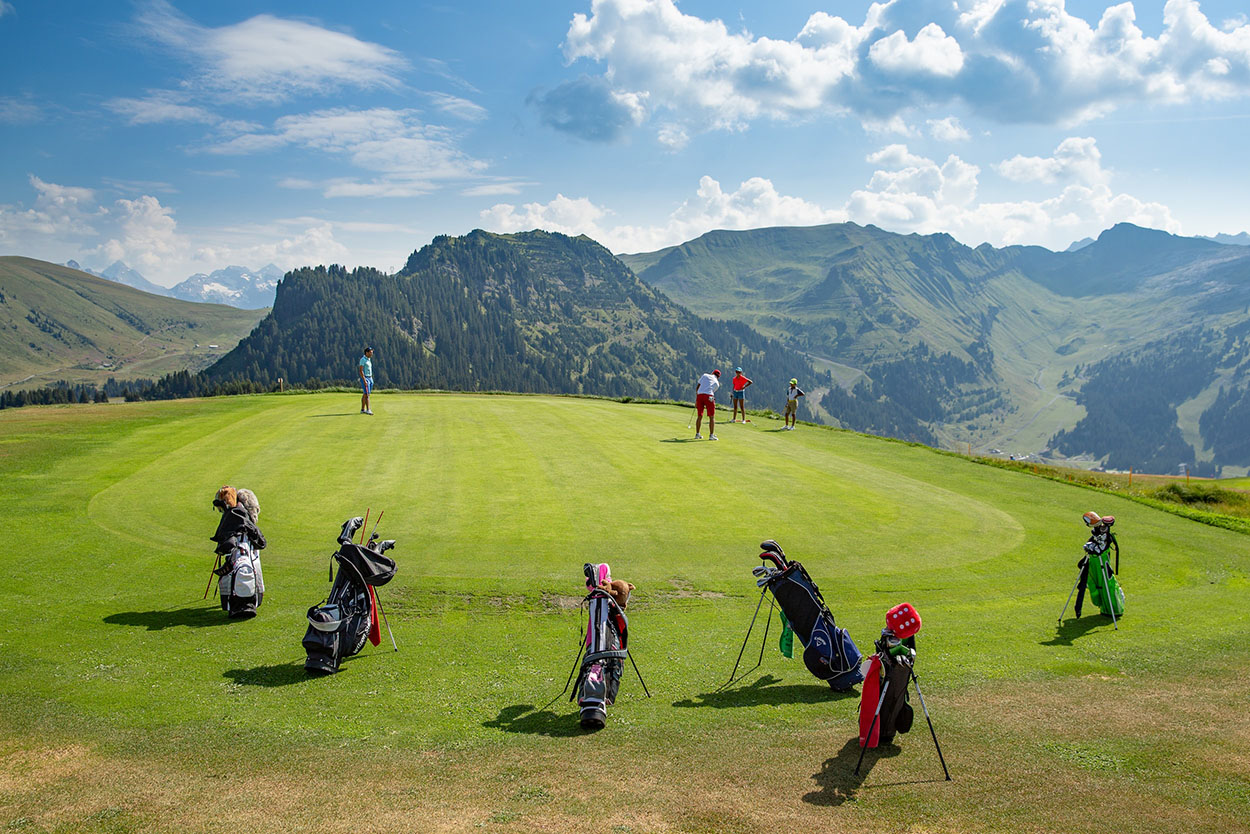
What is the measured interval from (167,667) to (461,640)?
4.44 m

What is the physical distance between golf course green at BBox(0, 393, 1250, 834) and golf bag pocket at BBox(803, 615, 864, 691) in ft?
1.52

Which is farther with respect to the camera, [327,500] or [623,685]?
[327,500]

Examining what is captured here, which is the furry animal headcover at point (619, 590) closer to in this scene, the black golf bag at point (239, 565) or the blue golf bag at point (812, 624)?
the blue golf bag at point (812, 624)

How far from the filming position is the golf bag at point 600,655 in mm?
9500

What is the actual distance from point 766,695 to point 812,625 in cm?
126

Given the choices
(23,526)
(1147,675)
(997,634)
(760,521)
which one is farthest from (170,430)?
(1147,675)

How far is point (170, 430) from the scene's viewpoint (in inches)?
1192

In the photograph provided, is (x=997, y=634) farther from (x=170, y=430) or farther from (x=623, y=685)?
(x=170, y=430)

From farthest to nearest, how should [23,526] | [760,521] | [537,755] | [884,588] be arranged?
[760,521], [23,526], [884,588], [537,755]

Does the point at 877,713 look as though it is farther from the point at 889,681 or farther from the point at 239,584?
the point at 239,584

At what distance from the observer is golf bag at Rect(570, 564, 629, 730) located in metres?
9.50

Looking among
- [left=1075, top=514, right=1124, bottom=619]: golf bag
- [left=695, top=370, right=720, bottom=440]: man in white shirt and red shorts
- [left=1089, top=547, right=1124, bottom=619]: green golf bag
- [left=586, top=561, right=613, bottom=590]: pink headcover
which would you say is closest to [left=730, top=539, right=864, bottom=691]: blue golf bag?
[left=586, top=561, right=613, bottom=590]: pink headcover

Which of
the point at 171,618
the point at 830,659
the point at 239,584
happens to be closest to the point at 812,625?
the point at 830,659

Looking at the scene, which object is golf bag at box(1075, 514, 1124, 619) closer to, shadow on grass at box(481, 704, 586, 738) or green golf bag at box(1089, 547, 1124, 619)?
green golf bag at box(1089, 547, 1124, 619)
